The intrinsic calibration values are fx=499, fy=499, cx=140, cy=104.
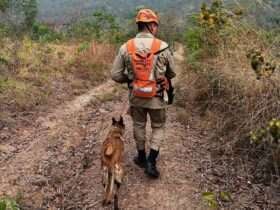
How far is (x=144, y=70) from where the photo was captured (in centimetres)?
479

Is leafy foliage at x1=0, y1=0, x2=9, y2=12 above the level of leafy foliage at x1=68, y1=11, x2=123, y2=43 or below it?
above

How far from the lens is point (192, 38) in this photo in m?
8.71

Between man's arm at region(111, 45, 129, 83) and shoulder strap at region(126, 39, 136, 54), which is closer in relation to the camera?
shoulder strap at region(126, 39, 136, 54)

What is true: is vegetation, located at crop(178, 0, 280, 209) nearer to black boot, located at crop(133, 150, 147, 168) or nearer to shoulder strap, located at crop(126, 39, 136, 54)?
black boot, located at crop(133, 150, 147, 168)

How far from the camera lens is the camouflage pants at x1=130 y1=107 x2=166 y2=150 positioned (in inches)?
203

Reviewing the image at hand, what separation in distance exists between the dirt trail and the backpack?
97cm

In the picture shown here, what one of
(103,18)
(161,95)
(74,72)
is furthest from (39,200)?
(103,18)

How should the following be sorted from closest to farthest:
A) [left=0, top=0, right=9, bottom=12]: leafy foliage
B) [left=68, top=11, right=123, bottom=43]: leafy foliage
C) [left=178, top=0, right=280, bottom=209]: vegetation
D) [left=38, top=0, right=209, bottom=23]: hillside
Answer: [left=178, top=0, right=280, bottom=209]: vegetation → [left=0, top=0, right=9, bottom=12]: leafy foliage → [left=68, top=11, right=123, bottom=43]: leafy foliage → [left=38, top=0, right=209, bottom=23]: hillside

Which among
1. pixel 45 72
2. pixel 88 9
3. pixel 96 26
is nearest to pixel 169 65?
pixel 45 72

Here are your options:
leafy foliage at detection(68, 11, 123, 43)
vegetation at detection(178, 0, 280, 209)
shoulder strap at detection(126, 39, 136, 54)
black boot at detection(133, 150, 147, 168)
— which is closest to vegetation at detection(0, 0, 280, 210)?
vegetation at detection(178, 0, 280, 209)

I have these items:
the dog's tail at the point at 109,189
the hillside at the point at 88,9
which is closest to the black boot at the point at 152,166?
the dog's tail at the point at 109,189

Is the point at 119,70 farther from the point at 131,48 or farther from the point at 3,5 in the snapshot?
the point at 3,5

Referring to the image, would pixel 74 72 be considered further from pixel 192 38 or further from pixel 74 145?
pixel 74 145

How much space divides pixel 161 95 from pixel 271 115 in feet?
4.13
